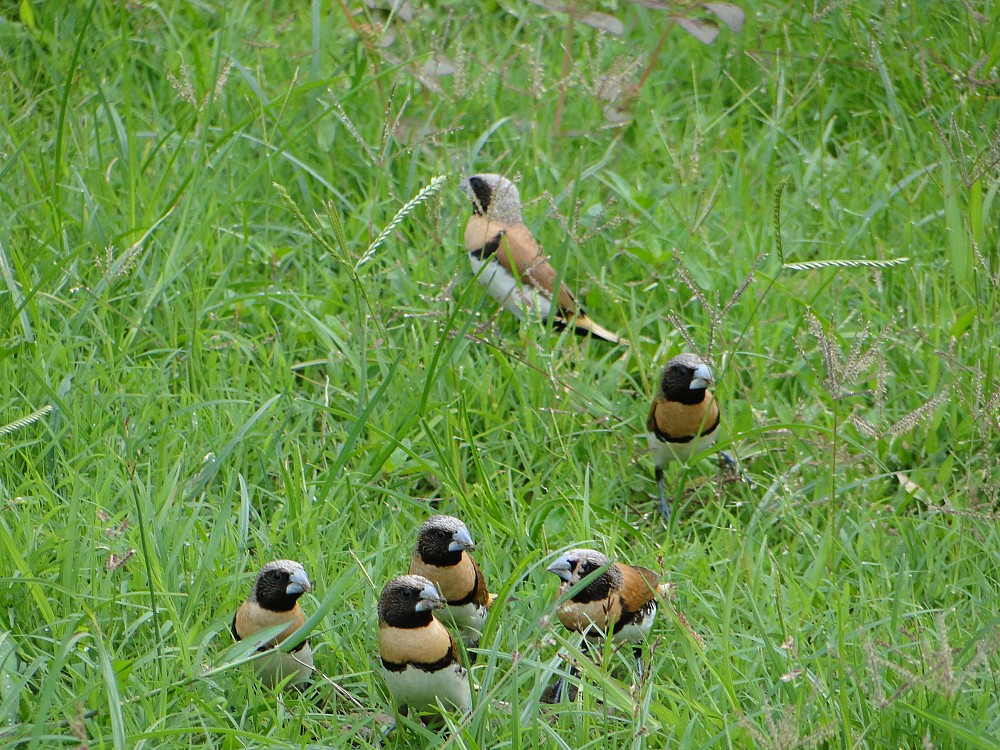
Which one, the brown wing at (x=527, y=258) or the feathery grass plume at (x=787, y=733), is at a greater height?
the feathery grass plume at (x=787, y=733)

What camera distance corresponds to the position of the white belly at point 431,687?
11.3ft

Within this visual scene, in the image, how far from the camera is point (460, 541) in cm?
380

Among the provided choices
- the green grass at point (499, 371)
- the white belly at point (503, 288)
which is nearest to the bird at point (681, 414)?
the green grass at point (499, 371)

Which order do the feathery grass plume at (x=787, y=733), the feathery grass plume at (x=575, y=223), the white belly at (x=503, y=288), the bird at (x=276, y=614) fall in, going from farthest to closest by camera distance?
the white belly at (x=503, y=288) → the feathery grass plume at (x=575, y=223) → the bird at (x=276, y=614) → the feathery grass plume at (x=787, y=733)

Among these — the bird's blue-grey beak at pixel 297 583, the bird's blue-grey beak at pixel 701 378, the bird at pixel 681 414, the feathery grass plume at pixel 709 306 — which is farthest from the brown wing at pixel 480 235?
the bird's blue-grey beak at pixel 297 583

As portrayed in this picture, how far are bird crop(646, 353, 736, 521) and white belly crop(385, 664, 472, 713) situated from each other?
1.43 meters

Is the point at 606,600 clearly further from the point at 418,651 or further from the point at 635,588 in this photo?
the point at 418,651

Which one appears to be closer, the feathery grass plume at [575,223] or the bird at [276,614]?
the bird at [276,614]

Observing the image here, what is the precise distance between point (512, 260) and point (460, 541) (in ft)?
7.57

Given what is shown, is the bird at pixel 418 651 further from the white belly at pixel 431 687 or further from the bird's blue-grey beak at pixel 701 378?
the bird's blue-grey beak at pixel 701 378

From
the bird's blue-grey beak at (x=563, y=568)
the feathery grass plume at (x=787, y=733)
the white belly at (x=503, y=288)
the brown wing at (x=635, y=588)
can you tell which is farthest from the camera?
the white belly at (x=503, y=288)

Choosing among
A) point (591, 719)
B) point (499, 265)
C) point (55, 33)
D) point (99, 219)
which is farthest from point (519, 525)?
point (55, 33)

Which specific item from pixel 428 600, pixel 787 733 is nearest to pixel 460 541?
pixel 428 600

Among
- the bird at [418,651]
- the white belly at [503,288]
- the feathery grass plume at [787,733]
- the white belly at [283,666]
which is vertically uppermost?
the feathery grass plume at [787,733]
